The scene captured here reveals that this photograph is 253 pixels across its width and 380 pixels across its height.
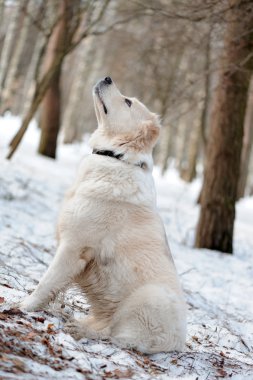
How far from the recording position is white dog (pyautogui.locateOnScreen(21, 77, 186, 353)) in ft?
12.7

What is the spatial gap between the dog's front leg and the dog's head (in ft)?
3.54

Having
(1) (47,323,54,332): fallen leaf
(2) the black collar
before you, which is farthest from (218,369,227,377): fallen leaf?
(2) the black collar

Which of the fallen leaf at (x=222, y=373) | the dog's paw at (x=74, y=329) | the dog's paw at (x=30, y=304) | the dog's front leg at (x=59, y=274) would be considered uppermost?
the dog's front leg at (x=59, y=274)

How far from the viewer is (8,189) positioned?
877 centimetres

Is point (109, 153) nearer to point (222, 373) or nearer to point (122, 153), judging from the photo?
point (122, 153)

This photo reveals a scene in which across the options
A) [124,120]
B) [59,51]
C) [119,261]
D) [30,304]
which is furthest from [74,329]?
[59,51]

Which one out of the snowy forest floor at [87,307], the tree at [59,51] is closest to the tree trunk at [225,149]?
the snowy forest floor at [87,307]

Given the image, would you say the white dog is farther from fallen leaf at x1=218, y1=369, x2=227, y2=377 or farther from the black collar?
fallen leaf at x1=218, y1=369, x2=227, y2=377

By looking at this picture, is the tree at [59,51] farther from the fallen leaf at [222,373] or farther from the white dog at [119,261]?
the fallen leaf at [222,373]

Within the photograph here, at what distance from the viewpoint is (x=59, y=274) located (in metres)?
4.01

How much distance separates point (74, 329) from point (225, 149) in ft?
19.9

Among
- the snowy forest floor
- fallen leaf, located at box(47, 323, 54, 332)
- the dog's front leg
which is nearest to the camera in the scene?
the snowy forest floor

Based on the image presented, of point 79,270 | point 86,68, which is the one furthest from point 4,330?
point 86,68

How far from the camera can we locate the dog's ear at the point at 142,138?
14.9 ft
